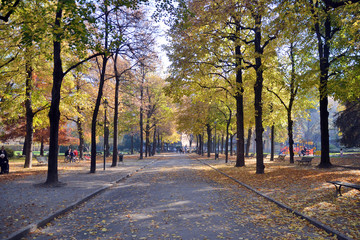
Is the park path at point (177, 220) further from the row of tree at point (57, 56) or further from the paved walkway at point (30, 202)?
the row of tree at point (57, 56)

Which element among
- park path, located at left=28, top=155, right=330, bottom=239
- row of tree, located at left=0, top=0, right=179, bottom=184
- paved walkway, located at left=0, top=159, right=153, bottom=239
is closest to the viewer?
park path, located at left=28, top=155, right=330, bottom=239

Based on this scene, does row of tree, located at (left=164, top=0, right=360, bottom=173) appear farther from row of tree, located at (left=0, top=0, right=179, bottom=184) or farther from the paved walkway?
the paved walkway

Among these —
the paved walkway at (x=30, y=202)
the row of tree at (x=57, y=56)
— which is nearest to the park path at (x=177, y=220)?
the paved walkway at (x=30, y=202)

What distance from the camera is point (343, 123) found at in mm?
35750

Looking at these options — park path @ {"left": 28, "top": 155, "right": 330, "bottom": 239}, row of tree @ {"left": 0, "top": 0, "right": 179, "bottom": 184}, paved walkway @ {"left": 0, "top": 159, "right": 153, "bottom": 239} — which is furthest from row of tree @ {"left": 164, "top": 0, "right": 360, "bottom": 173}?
paved walkway @ {"left": 0, "top": 159, "right": 153, "bottom": 239}

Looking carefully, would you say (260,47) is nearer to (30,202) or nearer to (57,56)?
(57,56)

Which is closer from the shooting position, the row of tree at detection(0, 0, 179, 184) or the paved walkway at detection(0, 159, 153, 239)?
the paved walkway at detection(0, 159, 153, 239)

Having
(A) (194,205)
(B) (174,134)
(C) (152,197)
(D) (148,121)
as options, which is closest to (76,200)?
(C) (152,197)

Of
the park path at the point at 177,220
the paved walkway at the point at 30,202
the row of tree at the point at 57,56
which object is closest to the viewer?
the park path at the point at 177,220

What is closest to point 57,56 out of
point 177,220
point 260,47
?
point 177,220

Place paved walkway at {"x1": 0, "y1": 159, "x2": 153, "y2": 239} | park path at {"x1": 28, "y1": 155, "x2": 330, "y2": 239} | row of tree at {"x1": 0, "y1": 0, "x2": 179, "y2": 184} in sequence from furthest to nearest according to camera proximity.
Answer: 1. row of tree at {"x1": 0, "y1": 0, "x2": 179, "y2": 184}
2. paved walkway at {"x1": 0, "y1": 159, "x2": 153, "y2": 239}
3. park path at {"x1": 28, "y1": 155, "x2": 330, "y2": 239}

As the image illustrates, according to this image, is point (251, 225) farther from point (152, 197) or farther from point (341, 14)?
point (341, 14)

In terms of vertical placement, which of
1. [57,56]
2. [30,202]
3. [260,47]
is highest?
[260,47]

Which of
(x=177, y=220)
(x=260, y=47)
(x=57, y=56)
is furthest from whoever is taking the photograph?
(x=260, y=47)
